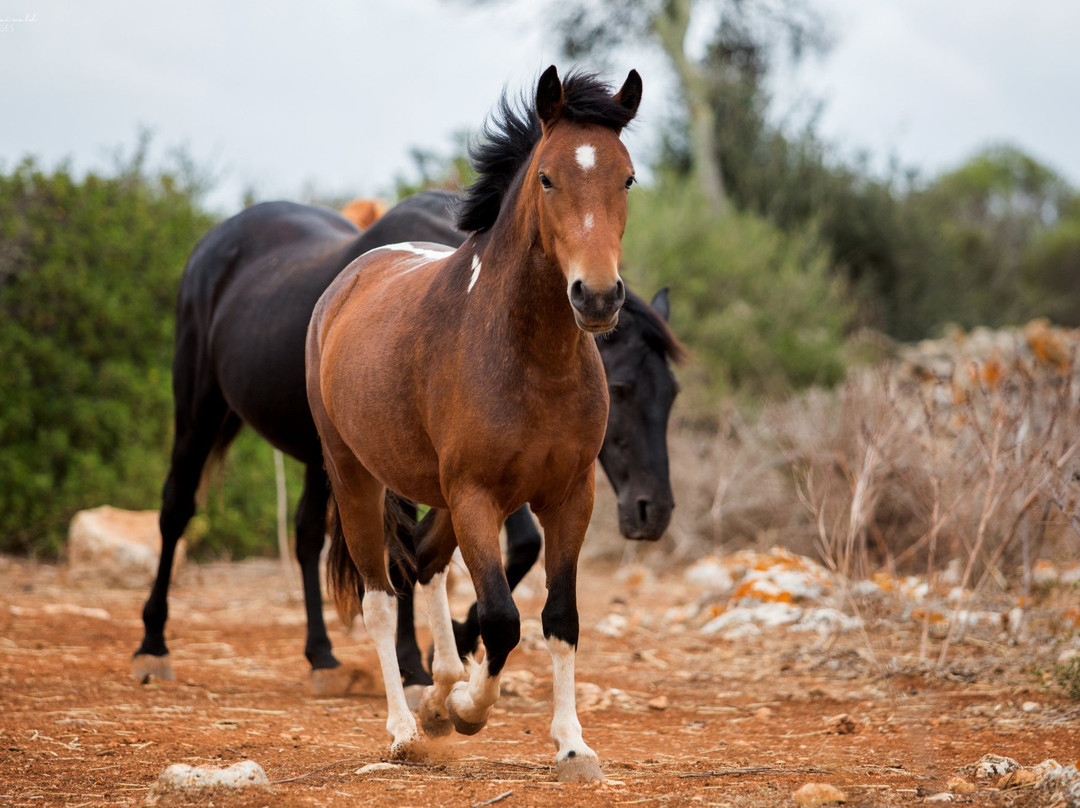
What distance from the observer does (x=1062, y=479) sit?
5.21 metres

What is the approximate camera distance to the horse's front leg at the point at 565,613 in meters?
3.41

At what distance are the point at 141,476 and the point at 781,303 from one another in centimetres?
942

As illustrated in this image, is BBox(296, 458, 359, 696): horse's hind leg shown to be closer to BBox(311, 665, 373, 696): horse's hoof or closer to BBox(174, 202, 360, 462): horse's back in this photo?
BBox(311, 665, 373, 696): horse's hoof

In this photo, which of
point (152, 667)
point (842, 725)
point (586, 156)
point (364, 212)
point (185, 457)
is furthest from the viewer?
point (364, 212)

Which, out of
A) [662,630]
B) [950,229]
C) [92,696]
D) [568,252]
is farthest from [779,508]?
[950,229]

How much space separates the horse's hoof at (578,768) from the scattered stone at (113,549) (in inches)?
231

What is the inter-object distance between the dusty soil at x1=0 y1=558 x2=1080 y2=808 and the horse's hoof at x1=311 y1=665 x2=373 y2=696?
8 cm

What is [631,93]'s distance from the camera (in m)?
3.48

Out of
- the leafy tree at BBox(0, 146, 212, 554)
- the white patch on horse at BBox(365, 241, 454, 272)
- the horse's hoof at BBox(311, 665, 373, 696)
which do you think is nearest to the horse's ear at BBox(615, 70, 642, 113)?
the white patch on horse at BBox(365, 241, 454, 272)

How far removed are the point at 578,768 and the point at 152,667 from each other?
11.0 ft

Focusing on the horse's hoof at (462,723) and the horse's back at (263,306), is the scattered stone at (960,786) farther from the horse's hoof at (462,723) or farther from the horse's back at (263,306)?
the horse's back at (263,306)

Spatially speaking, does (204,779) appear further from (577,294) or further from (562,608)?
(577,294)

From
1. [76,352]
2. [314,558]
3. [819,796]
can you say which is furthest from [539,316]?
[76,352]

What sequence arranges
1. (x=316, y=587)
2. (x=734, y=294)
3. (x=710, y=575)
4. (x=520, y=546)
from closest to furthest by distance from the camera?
(x=520, y=546)
(x=316, y=587)
(x=710, y=575)
(x=734, y=294)
